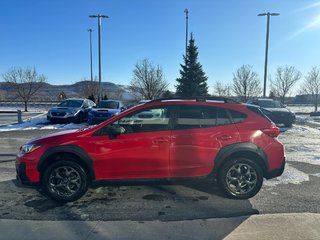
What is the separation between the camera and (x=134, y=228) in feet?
12.4

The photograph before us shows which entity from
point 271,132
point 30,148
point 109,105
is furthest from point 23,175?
point 109,105

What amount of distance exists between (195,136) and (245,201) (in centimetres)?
138

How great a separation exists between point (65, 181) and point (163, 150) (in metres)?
1.68

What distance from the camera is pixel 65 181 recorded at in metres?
4.70

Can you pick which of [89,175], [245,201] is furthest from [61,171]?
[245,201]

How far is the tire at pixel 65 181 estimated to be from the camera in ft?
15.2

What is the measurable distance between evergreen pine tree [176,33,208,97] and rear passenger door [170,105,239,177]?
27.8 metres

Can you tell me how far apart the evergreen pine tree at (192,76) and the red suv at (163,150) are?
27720 millimetres

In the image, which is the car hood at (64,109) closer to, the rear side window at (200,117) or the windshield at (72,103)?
the windshield at (72,103)

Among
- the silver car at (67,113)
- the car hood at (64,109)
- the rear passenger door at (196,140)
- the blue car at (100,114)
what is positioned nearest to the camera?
the rear passenger door at (196,140)

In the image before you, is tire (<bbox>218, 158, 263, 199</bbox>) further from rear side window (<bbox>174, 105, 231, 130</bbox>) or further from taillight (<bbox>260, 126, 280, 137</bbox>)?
rear side window (<bbox>174, 105, 231, 130</bbox>)

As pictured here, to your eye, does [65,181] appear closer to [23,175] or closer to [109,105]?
[23,175]

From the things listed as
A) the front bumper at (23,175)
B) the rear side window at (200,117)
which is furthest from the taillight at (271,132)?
the front bumper at (23,175)

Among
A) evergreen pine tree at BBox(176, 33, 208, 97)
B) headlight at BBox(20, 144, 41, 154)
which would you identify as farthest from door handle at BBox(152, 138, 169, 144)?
evergreen pine tree at BBox(176, 33, 208, 97)
